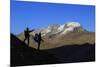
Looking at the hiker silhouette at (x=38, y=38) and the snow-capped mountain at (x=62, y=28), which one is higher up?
the snow-capped mountain at (x=62, y=28)

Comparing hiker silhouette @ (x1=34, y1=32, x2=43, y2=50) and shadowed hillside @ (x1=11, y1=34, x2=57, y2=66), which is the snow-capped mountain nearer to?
hiker silhouette @ (x1=34, y1=32, x2=43, y2=50)

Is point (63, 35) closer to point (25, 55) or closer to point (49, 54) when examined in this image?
point (49, 54)

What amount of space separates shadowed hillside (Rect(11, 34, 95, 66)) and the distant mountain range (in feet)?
0.16

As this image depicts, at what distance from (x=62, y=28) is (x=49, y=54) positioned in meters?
0.36

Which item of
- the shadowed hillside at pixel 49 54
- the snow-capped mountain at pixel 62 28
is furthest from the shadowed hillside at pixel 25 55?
the snow-capped mountain at pixel 62 28

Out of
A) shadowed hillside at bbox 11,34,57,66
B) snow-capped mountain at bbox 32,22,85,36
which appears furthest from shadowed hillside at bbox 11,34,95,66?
snow-capped mountain at bbox 32,22,85,36

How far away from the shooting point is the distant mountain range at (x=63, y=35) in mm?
2662

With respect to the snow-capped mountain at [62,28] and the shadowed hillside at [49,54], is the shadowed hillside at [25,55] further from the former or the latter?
the snow-capped mountain at [62,28]

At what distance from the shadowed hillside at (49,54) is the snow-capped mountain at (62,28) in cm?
19

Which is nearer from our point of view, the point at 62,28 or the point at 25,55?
the point at 25,55

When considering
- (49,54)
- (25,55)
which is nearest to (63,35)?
(49,54)

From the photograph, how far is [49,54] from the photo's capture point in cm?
268

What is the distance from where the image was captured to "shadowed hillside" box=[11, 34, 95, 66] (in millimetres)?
2523
